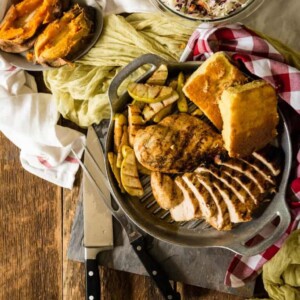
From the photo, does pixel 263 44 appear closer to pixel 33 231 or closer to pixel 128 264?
pixel 128 264

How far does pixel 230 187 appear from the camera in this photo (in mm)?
1524

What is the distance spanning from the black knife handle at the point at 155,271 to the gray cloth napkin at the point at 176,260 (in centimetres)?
4

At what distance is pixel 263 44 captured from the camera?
1.52 metres

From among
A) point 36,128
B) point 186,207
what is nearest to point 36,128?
point 36,128

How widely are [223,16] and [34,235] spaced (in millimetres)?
730

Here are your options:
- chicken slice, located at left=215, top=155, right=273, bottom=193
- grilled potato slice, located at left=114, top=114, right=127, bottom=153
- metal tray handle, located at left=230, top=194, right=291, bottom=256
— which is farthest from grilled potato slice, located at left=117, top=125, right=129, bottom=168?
metal tray handle, located at left=230, top=194, right=291, bottom=256

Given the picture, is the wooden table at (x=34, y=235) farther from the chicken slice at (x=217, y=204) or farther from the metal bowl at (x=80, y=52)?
the chicken slice at (x=217, y=204)

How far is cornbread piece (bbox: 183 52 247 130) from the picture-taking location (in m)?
1.50

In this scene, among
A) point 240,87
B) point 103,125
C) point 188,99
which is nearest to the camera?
point 240,87

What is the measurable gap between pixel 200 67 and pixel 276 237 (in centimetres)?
40

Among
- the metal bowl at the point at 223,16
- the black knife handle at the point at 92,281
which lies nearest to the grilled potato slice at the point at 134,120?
the metal bowl at the point at 223,16

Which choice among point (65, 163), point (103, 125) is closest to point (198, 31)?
point (103, 125)

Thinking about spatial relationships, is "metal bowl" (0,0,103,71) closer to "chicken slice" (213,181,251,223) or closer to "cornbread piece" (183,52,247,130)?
"cornbread piece" (183,52,247,130)

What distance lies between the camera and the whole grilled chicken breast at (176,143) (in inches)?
60.2
